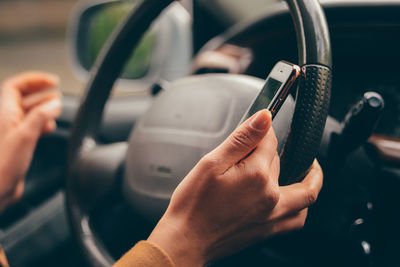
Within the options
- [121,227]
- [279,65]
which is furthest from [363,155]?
[121,227]

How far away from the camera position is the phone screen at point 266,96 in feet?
1.82

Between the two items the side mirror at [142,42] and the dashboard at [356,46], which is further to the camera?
the side mirror at [142,42]

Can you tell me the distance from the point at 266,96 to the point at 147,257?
0.90 feet

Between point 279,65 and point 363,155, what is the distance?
30cm

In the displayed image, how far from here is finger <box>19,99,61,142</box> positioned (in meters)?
1.03

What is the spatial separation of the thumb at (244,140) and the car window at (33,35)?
6.94 meters

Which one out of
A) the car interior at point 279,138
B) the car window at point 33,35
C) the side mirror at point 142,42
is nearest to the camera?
the car interior at point 279,138

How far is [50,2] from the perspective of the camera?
1250cm

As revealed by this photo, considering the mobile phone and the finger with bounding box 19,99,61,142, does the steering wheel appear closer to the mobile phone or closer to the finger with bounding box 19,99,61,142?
the mobile phone

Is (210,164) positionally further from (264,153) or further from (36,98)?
(36,98)

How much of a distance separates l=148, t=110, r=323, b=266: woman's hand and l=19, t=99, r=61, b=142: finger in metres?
0.62

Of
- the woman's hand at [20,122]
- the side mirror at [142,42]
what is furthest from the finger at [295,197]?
the side mirror at [142,42]

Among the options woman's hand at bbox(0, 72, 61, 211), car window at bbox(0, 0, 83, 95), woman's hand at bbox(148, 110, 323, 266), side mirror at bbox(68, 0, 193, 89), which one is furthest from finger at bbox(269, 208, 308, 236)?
car window at bbox(0, 0, 83, 95)

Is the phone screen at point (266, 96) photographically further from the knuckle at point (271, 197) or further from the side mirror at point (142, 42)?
the side mirror at point (142, 42)
